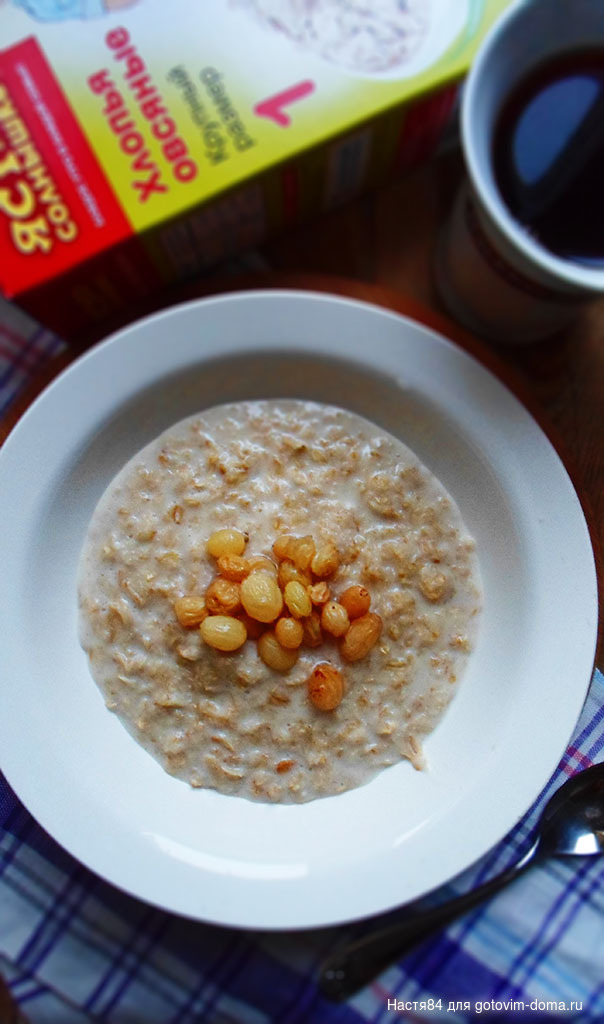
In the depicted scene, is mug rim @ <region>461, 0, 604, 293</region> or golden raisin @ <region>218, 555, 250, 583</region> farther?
golden raisin @ <region>218, 555, 250, 583</region>

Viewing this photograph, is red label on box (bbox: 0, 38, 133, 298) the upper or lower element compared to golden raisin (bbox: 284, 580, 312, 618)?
upper

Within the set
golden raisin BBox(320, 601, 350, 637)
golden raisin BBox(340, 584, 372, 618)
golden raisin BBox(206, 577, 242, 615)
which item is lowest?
golden raisin BBox(206, 577, 242, 615)

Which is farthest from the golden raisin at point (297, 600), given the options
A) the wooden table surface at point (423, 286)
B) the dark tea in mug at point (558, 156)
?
the dark tea in mug at point (558, 156)

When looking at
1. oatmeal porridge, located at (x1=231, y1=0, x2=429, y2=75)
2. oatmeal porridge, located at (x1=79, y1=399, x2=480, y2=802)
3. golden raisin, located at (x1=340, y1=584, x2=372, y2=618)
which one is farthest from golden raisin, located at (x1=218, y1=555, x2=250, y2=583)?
oatmeal porridge, located at (x1=231, y1=0, x2=429, y2=75)

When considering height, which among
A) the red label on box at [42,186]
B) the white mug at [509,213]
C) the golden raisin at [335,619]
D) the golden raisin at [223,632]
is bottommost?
the golden raisin at [223,632]

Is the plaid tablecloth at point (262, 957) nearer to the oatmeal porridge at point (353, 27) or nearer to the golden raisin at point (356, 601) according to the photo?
the golden raisin at point (356, 601)

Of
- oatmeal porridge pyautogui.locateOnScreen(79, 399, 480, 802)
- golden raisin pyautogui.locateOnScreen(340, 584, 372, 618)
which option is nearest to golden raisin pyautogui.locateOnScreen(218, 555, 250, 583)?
oatmeal porridge pyautogui.locateOnScreen(79, 399, 480, 802)

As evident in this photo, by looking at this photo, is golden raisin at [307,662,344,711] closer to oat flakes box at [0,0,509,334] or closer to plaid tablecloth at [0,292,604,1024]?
plaid tablecloth at [0,292,604,1024]

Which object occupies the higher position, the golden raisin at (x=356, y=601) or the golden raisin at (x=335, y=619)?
the golden raisin at (x=356, y=601)
